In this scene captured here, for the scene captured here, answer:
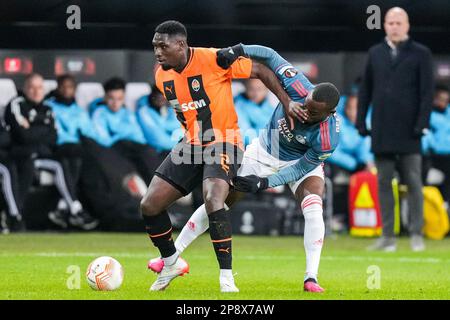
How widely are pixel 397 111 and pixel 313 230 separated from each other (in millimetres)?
4752

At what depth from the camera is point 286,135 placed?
10031 millimetres

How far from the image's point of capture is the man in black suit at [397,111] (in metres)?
13.9

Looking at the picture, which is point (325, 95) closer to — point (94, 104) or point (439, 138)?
point (94, 104)

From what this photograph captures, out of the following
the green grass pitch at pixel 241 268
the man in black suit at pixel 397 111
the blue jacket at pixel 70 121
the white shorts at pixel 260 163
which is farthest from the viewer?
the blue jacket at pixel 70 121

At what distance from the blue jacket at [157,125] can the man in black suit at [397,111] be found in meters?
3.74

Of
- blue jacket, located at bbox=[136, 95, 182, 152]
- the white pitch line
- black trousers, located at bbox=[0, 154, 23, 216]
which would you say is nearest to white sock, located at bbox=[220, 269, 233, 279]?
the white pitch line

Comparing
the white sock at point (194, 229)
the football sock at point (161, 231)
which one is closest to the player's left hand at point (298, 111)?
the white sock at point (194, 229)

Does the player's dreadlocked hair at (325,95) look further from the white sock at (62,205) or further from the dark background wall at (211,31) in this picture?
the white sock at (62,205)

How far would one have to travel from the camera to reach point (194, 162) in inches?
379

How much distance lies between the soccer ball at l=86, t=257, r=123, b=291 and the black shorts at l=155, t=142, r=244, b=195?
2.49ft

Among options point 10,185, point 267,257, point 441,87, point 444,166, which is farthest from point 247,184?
point 441,87
